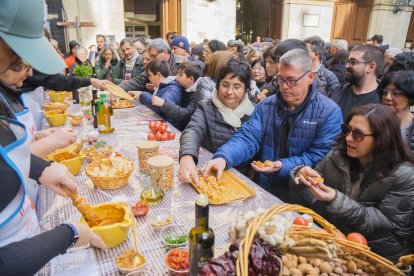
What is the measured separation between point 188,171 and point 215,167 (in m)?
0.20

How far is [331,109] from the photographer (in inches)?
89.4

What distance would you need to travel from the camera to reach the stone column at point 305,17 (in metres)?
13.7

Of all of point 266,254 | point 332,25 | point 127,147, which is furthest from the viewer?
Result: point 332,25

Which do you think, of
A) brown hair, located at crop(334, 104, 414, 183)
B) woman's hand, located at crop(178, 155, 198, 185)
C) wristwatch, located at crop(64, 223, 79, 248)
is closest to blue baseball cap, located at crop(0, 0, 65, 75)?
wristwatch, located at crop(64, 223, 79, 248)

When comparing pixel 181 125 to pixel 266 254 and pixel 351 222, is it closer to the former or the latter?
pixel 351 222

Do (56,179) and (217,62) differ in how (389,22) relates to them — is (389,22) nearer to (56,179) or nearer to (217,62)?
(217,62)

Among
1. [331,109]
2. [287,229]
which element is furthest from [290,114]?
[287,229]

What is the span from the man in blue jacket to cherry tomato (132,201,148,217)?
2.30 feet

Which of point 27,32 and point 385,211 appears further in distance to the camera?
point 385,211

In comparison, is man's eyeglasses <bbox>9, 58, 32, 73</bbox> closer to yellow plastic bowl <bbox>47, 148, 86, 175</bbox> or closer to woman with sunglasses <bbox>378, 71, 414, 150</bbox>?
yellow plastic bowl <bbox>47, 148, 86, 175</bbox>

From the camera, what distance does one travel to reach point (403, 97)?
265 centimetres

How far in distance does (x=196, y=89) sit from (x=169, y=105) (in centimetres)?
38

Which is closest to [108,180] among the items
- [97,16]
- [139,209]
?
[139,209]

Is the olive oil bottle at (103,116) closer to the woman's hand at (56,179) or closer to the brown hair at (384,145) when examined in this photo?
the woman's hand at (56,179)
